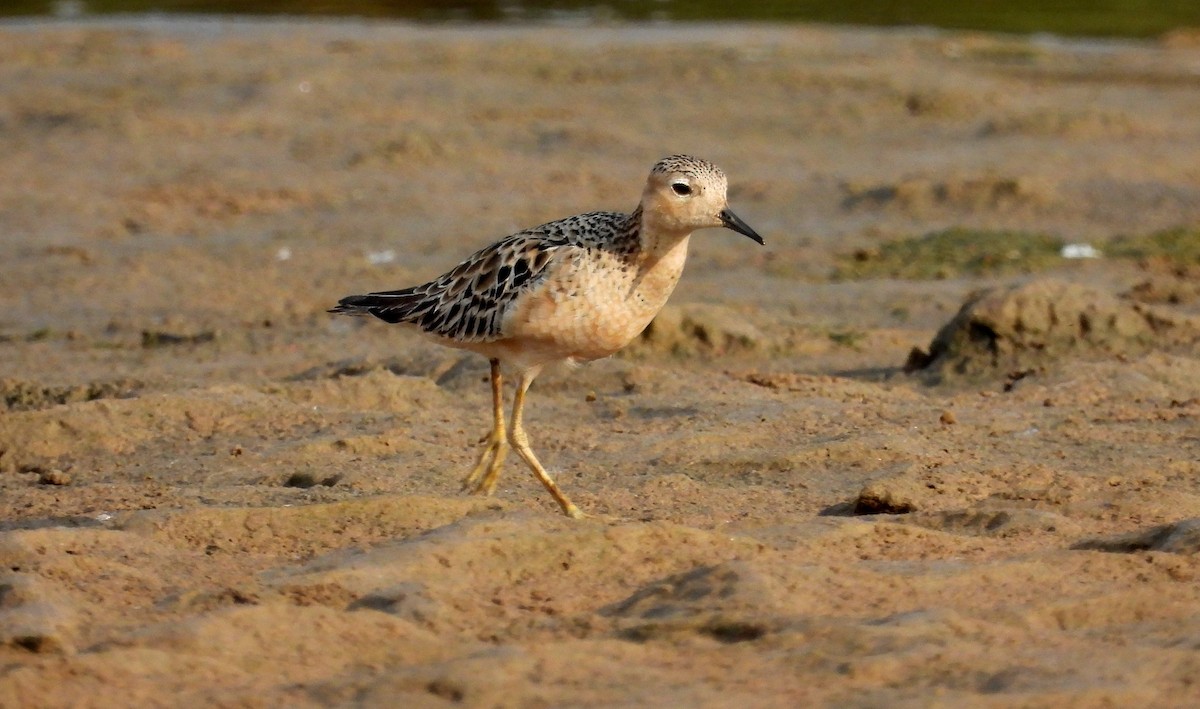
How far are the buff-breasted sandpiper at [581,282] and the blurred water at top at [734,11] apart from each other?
1768 centimetres

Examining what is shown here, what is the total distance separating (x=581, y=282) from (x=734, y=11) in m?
Answer: 19.1

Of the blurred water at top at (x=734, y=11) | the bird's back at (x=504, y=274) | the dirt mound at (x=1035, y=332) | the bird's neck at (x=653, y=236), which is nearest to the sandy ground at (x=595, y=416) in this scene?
the dirt mound at (x=1035, y=332)

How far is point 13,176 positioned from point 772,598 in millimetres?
11417

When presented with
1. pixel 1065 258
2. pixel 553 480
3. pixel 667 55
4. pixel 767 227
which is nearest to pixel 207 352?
pixel 553 480

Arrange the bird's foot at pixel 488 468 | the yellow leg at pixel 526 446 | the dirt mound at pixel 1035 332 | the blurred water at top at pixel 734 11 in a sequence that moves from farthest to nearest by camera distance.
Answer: the blurred water at top at pixel 734 11
the dirt mound at pixel 1035 332
the bird's foot at pixel 488 468
the yellow leg at pixel 526 446

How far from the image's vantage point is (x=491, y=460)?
7.07m

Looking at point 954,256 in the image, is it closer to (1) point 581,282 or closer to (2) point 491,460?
(2) point 491,460

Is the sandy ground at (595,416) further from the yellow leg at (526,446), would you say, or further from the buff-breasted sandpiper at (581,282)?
the buff-breasted sandpiper at (581,282)

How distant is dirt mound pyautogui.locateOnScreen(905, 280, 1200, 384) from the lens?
9.20 meters

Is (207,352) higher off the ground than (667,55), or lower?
lower

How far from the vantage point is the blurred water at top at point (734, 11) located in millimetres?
24188

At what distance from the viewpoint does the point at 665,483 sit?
23.1 feet

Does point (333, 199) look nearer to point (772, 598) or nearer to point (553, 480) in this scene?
point (553, 480)

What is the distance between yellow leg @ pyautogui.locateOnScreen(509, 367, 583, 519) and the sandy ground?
0.56 feet
